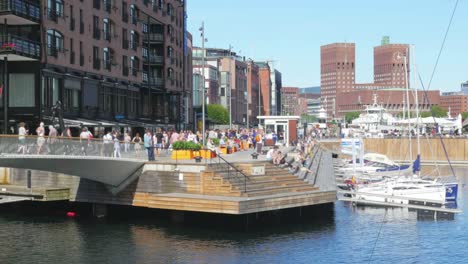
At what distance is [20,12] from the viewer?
161 feet

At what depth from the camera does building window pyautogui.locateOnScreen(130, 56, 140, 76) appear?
73.1 m

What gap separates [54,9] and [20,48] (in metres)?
6.31

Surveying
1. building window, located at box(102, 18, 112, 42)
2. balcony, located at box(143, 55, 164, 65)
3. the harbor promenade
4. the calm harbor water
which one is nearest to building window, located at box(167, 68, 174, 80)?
balcony, located at box(143, 55, 164, 65)

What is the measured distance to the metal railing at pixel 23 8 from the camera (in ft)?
157

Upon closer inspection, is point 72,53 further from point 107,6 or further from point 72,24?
point 107,6

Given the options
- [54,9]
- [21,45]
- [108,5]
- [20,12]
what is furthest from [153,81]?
[20,12]

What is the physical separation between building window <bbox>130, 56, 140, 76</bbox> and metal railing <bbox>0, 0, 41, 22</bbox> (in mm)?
21450

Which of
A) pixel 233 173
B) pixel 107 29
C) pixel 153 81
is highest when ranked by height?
pixel 107 29

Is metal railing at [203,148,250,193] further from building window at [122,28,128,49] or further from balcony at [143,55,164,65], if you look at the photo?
balcony at [143,55,164,65]

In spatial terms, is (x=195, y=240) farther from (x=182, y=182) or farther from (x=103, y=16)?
(x=103, y=16)

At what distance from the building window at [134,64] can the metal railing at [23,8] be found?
21.5 m

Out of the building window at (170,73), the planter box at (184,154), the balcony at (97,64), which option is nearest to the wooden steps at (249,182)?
the planter box at (184,154)

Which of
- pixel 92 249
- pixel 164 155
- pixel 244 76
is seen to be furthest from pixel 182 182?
pixel 244 76

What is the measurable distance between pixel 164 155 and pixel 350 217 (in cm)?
1261
